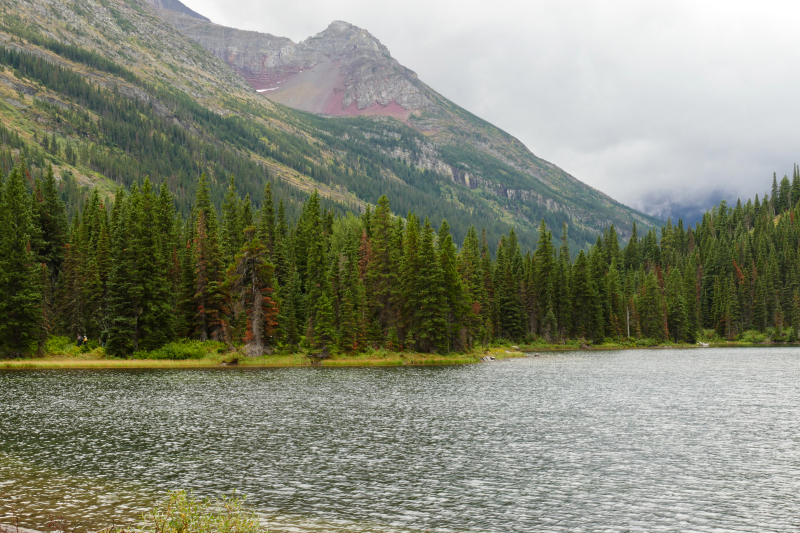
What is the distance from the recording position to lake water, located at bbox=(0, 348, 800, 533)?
18.7 m

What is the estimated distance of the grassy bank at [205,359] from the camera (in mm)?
74375

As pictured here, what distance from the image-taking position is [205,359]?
268 feet

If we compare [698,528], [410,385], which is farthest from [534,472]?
[410,385]

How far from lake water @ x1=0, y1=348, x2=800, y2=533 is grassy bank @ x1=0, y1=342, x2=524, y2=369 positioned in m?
21.2

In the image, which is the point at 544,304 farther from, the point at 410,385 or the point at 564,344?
the point at 410,385

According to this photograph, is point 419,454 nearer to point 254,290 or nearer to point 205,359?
point 254,290

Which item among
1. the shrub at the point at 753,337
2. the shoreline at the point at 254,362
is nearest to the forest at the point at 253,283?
the shoreline at the point at 254,362

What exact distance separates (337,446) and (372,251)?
70.7 meters

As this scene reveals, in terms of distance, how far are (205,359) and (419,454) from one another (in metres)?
61.6

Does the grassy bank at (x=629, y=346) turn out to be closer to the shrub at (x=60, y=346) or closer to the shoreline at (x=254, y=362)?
the shoreline at (x=254, y=362)

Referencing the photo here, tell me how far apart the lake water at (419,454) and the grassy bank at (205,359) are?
21.2m

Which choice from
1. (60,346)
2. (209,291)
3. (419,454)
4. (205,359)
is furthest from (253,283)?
(419,454)

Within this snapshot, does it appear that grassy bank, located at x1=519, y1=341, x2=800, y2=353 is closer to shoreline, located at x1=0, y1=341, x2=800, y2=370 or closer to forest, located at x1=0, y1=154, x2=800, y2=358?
forest, located at x1=0, y1=154, x2=800, y2=358

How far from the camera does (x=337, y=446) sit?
29375 mm
